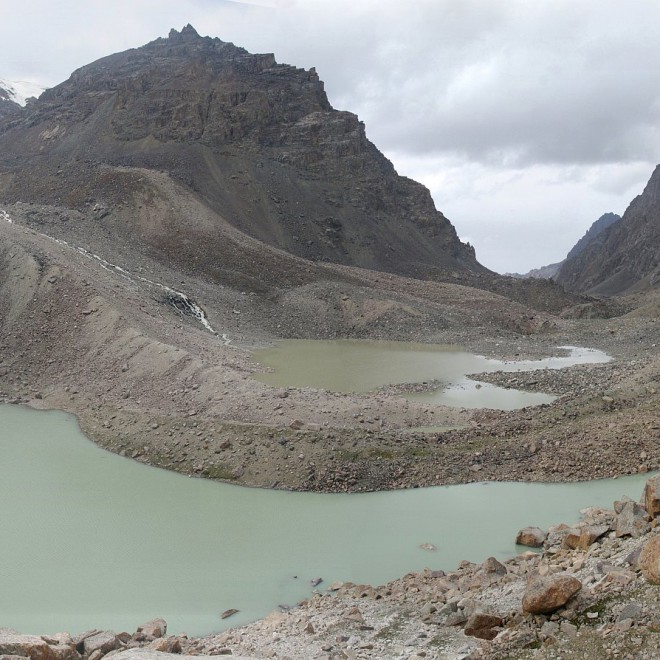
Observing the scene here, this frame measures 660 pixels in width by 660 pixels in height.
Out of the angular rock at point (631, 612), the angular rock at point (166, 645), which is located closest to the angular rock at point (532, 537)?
the angular rock at point (631, 612)

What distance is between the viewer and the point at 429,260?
8194cm

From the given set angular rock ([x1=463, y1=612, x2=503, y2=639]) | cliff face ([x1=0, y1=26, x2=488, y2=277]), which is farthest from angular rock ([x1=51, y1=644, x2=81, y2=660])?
cliff face ([x1=0, y1=26, x2=488, y2=277])

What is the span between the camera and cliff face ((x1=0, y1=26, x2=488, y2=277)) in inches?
2749

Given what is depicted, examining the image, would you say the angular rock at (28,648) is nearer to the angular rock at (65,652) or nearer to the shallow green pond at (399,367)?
the angular rock at (65,652)

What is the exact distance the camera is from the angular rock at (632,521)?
11.3 m

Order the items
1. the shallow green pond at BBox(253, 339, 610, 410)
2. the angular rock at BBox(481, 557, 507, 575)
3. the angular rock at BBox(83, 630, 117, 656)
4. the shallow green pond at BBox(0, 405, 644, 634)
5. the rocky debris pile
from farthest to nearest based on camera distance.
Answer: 1. the shallow green pond at BBox(253, 339, 610, 410)
2. the shallow green pond at BBox(0, 405, 644, 634)
3. the angular rock at BBox(481, 557, 507, 575)
4. the angular rock at BBox(83, 630, 117, 656)
5. the rocky debris pile

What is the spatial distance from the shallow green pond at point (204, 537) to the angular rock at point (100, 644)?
167 cm

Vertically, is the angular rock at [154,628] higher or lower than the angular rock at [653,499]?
lower

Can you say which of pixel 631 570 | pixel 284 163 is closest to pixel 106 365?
pixel 631 570

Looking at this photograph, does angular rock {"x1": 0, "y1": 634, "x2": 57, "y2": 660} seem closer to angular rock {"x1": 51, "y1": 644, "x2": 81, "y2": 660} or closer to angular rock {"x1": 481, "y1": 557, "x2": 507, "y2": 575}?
angular rock {"x1": 51, "y1": 644, "x2": 81, "y2": 660}

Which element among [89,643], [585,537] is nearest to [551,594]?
[585,537]

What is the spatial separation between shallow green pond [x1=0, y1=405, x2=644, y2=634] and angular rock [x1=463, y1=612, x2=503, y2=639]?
4.11 meters

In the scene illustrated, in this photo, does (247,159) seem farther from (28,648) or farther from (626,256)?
(626,256)

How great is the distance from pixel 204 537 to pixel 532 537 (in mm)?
7026
